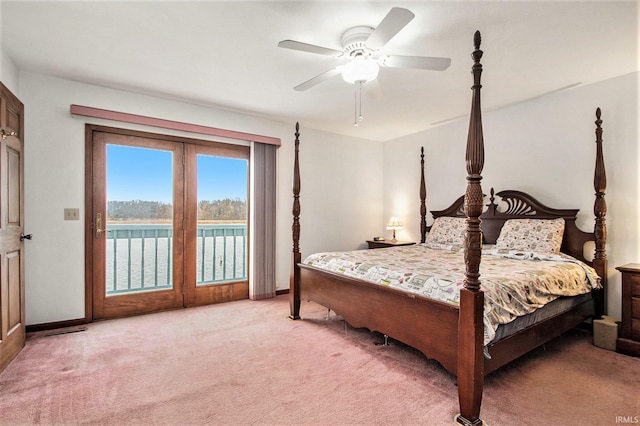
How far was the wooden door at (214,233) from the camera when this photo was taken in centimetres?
395

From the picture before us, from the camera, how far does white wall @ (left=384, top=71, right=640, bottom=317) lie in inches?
119

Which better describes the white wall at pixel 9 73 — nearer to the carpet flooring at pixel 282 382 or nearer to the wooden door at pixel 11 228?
the wooden door at pixel 11 228

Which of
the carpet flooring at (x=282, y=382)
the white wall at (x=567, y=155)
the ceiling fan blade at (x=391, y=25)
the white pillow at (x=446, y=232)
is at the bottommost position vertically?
the carpet flooring at (x=282, y=382)

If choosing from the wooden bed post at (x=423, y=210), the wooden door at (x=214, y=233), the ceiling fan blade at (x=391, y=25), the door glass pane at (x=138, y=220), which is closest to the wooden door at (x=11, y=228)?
the door glass pane at (x=138, y=220)

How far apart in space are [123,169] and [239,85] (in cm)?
160

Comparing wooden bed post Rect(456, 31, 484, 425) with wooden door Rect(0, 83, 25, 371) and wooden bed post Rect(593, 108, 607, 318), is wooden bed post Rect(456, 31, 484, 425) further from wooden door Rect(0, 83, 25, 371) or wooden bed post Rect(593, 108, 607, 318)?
wooden door Rect(0, 83, 25, 371)

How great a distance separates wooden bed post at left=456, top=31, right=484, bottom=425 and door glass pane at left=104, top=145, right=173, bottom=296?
10.8 feet

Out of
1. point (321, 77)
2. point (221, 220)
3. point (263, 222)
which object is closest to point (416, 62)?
point (321, 77)

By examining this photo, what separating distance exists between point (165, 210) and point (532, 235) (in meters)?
4.05

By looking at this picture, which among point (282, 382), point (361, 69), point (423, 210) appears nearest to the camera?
point (282, 382)

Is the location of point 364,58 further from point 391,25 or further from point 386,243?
point 386,243

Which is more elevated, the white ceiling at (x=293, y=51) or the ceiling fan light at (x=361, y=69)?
the white ceiling at (x=293, y=51)

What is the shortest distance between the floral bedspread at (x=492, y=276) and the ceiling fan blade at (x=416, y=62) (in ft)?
4.74

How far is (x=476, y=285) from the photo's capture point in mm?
1764
